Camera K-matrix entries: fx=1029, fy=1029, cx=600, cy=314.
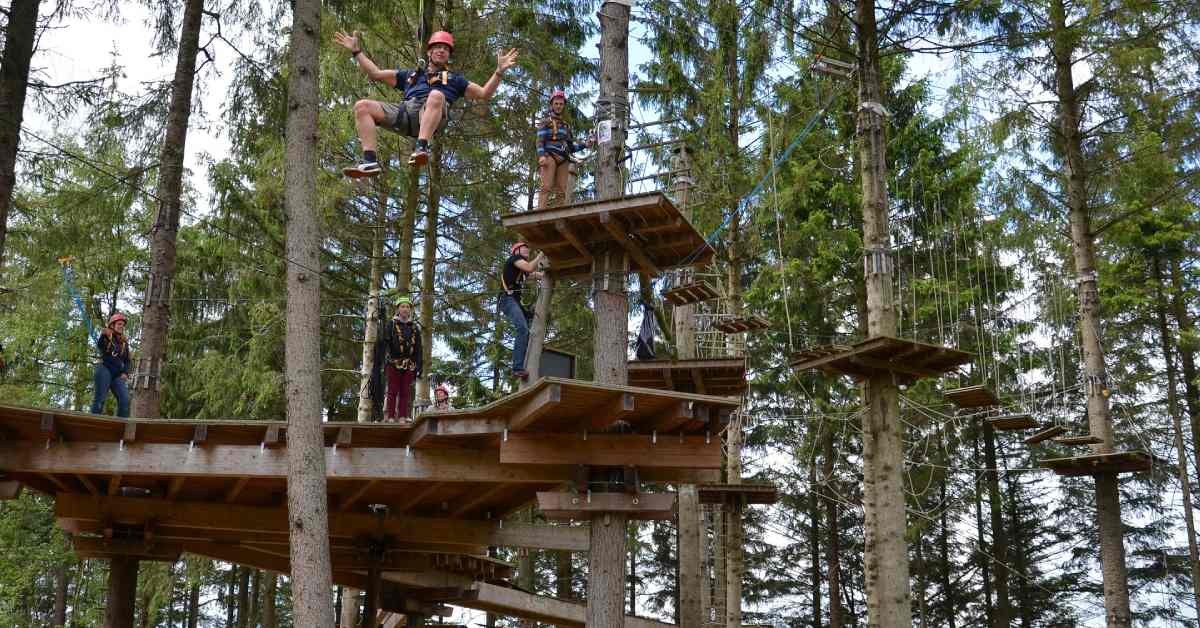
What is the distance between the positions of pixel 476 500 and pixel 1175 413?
637 inches

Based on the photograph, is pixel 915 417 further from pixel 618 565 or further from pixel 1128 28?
pixel 618 565

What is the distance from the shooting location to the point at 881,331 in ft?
36.1

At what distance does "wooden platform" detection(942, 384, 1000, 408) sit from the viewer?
11.5m

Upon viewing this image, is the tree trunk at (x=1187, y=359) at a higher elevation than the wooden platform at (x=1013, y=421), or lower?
higher

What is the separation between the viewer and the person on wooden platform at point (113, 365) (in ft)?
35.3

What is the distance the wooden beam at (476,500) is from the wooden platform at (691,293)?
10.5 feet

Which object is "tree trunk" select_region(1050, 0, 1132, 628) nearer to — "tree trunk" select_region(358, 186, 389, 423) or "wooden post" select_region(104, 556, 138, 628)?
"tree trunk" select_region(358, 186, 389, 423)

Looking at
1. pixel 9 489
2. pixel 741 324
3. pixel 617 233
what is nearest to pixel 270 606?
pixel 9 489

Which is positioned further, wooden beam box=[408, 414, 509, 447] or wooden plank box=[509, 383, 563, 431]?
wooden beam box=[408, 414, 509, 447]

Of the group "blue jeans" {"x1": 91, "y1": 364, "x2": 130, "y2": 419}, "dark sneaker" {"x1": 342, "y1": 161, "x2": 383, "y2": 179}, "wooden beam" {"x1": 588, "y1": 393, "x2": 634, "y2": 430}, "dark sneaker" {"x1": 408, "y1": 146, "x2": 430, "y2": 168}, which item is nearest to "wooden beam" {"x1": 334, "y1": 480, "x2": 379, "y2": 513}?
"wooden beam" {"x1": 588, "y1": 393, "x2": 634, "y2": 430}

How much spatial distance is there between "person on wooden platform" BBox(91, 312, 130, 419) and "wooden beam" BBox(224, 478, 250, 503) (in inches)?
65.6

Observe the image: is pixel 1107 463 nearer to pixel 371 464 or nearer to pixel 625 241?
pixel 625 241

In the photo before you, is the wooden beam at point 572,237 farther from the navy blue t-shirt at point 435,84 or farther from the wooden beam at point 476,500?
the wooden beam at point 476,500

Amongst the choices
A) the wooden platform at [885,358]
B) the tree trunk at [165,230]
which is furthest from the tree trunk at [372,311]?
the wooden platform at [885,358]
